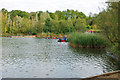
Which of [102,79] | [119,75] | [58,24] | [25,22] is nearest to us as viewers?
[102,79]

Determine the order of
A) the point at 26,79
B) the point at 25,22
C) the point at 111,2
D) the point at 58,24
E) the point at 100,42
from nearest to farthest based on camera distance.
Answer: the point at 26,79 → the point at 111,2 → the point at 100,42 → the point at 58,24 → the point at 25,22

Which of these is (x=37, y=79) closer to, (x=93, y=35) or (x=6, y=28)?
(x=93, y=35)

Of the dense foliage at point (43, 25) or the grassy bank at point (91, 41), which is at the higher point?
the dense foliage at point (43, 25)

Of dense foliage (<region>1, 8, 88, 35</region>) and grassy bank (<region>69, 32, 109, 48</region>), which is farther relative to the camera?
dense foliage (<region>1, 8, 88, 35</region>)

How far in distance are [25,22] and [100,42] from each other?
33.0m

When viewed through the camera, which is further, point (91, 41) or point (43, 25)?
point (43, 25)

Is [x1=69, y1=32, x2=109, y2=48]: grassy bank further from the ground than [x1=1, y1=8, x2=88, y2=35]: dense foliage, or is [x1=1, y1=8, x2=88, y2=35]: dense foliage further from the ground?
[x1=1, y1=8, x2=88, y2=35]: dense foliage

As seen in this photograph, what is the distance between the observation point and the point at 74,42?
60.3 feet

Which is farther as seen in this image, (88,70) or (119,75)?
(88,70)

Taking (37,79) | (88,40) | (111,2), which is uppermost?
(111,2)

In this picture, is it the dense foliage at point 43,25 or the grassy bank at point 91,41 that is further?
the dense foliage at point 43,25

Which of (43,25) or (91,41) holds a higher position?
(43,25)

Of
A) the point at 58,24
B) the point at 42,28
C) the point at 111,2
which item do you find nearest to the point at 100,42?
the point at 111,2

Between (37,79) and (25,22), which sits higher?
(25,22)
